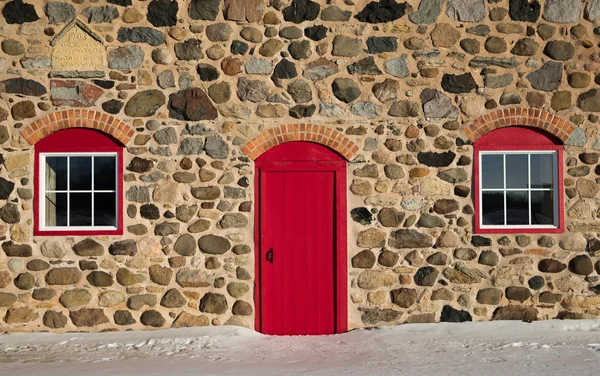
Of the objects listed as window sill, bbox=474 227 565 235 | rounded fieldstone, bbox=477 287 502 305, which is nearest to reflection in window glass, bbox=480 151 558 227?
window sill, bbox=474 227 565 235

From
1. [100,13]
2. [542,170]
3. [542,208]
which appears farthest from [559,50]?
[100,13]

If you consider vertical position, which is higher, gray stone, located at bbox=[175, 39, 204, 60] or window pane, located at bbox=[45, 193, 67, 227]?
gray stone, located at bbox=[175, 39, 204, 60]

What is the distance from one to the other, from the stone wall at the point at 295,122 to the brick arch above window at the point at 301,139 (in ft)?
0.24

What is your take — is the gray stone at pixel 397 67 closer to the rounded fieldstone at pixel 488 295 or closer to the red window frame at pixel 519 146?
the red window frame at pixel 519 146

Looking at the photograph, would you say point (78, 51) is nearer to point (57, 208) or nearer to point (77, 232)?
point (57, 208)

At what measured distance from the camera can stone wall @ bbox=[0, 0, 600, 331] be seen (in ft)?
24.3

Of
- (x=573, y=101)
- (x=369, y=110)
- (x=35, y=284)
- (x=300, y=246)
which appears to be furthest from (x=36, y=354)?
(x=573, y=101)

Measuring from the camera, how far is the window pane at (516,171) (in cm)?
770

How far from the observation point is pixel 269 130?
7504 millimetres

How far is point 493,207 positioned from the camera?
7.69m

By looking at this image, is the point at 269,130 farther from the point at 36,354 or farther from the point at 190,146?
the point at 36,354

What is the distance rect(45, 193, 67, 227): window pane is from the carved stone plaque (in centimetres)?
154

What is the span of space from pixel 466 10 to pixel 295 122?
249cm

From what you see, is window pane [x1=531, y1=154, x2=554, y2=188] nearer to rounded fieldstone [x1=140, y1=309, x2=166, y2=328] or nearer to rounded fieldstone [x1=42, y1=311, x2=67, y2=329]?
rounded fieldstone [x1=140, y1=309, x2=166, y2=328]
